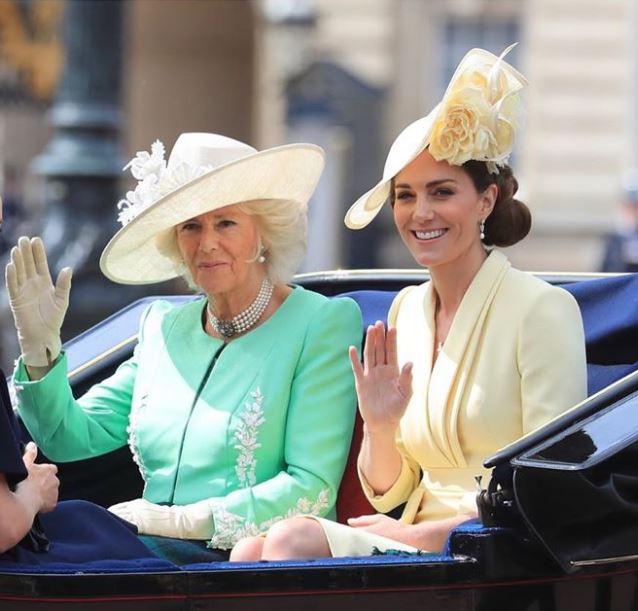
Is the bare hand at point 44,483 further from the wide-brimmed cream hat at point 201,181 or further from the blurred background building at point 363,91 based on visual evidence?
the blurred background building at point 363,91

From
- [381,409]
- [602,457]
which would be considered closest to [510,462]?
[602,457]

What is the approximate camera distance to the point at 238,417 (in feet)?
11.8

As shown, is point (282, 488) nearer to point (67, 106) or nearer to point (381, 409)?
point (381, 409)

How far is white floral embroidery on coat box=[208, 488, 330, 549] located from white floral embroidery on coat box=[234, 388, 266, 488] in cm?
10

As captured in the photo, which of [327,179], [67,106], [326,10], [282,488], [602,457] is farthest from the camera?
[326,10]

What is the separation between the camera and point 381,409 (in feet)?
11.0

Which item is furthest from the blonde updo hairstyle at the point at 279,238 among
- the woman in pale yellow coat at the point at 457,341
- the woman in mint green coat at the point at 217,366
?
the woman in pale yellow coat at the point at 457,341

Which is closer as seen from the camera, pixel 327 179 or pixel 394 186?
pixel 394 186

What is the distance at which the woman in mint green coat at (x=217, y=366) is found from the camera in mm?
3535

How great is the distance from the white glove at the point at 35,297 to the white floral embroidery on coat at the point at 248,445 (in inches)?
17.0

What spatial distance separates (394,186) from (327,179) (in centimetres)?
990

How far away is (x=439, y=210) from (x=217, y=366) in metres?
0.60

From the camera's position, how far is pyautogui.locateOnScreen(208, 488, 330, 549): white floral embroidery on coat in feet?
11.4

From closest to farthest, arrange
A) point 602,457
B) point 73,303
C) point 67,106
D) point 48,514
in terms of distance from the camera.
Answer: point 602,457
point 48,514
point 73,303
point 67,106
